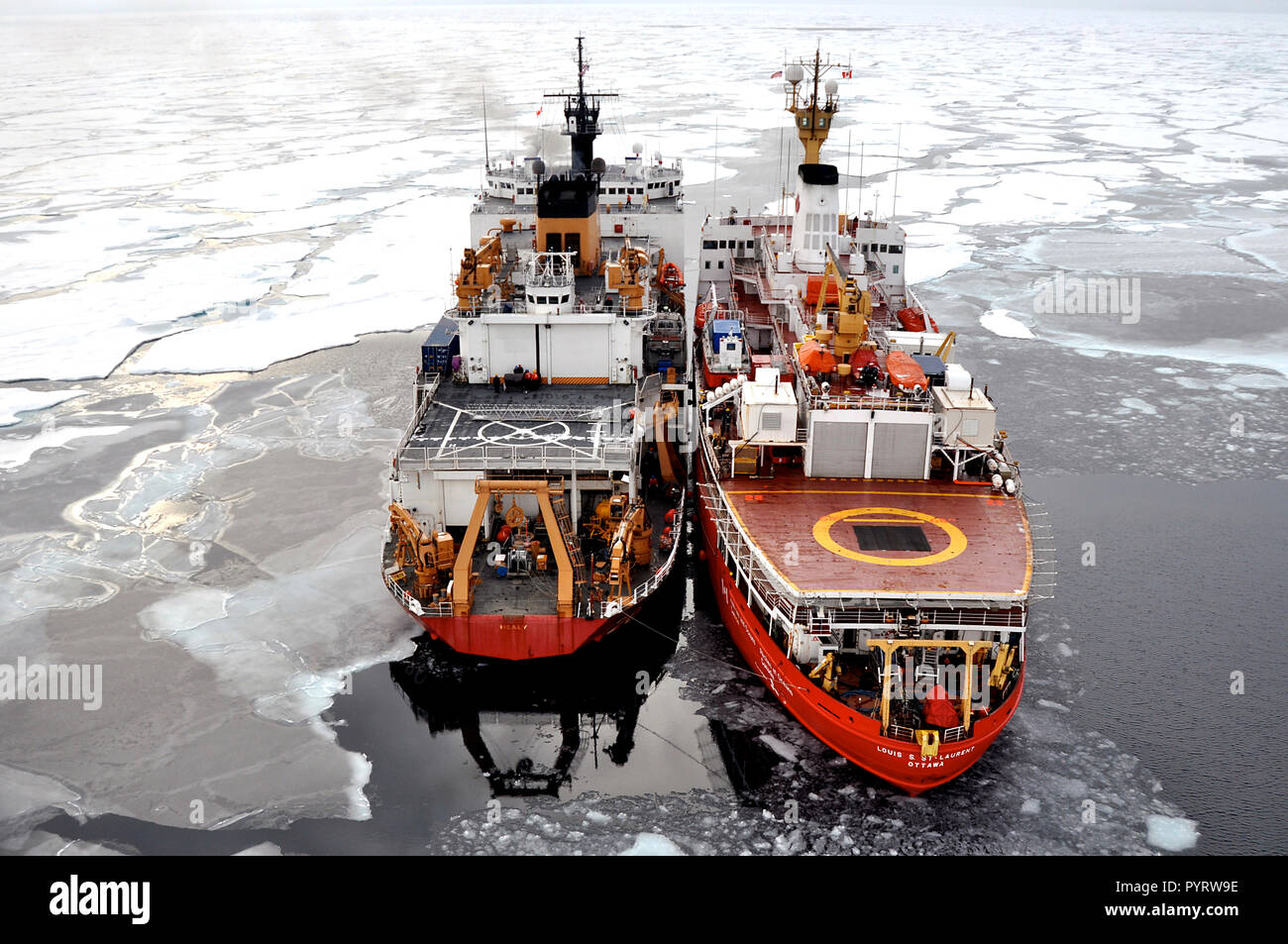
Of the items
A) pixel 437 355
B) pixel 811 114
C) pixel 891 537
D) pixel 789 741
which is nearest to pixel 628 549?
pixel 789 741

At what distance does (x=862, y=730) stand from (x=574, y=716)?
517 centimetres

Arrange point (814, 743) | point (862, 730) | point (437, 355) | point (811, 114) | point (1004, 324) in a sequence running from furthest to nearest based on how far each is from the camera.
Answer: point (1004, 324)
point (811, 114)
point (437, 355)
point (814, 743)
point (862, 730)

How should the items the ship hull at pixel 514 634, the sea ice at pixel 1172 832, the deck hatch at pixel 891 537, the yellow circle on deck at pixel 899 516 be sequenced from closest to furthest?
the sea ice at pixel 1172 832 < the yellow circle on deck at pixel 899 516 < the deck hatch at pixel 891 537 < the ship hull at pixel 514 634

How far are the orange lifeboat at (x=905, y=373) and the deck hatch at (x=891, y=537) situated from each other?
3.29m

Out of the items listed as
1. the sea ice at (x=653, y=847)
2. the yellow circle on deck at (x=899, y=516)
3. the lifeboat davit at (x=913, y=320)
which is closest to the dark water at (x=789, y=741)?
the sea ice at (x=653, y=847)

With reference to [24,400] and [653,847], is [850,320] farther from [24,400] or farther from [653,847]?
[24,400]

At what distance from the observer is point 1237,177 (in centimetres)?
5869

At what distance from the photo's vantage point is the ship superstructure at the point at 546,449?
743 inches

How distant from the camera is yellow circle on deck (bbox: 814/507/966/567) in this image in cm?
1770

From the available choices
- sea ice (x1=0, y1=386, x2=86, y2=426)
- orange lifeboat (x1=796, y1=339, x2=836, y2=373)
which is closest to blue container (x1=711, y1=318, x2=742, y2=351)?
orange lifeboat (x1=796, y1=339, x2=836, y2=373)

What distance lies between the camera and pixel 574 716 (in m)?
18.5

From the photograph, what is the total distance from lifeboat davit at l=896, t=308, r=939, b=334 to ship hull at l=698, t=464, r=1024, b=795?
44.9ft

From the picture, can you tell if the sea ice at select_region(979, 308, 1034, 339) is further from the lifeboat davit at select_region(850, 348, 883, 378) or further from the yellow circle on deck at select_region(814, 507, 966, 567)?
the yellow circle on deck at select_region(814, 507, 966, 567)

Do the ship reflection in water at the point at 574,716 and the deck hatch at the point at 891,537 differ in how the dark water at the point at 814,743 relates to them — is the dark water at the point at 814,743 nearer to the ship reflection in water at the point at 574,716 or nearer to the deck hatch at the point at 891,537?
the ship reflection in water at the point at 574,716
